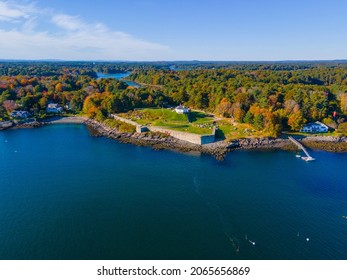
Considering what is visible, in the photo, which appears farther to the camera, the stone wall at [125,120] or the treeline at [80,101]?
the treeline at [80,101]

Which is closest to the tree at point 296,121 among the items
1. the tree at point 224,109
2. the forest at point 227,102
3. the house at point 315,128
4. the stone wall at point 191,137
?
the forest at point 227,102

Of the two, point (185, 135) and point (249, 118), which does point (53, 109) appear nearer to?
point (185, 135)

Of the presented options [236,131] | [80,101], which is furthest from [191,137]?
[80,101]

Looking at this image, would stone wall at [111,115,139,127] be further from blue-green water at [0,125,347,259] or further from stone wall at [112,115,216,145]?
blue-green water at [0,125,347,259]

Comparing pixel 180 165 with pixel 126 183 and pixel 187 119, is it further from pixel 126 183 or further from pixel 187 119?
pixel 187 119

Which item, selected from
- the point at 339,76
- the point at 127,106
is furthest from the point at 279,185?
the point at 339,76

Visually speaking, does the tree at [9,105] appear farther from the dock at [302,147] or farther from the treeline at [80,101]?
the dock at [302,147]
